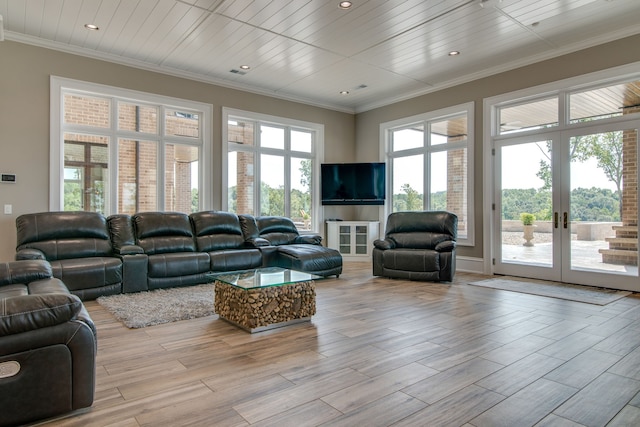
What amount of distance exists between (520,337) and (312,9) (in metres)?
3.77

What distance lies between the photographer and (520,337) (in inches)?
121

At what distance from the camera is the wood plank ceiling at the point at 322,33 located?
4.14m

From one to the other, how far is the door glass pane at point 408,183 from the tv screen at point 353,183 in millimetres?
300

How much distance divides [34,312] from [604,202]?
5.89m

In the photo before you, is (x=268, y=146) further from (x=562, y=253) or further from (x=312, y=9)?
(x=562, y=253)

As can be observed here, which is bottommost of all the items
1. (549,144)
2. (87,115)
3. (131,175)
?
(131,175)

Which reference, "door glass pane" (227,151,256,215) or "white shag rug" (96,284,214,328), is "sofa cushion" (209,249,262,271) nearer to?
"white shag rug" (96,284,214,328)

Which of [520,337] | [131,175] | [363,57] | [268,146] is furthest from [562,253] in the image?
[131,175]

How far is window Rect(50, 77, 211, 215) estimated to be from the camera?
5.30 m

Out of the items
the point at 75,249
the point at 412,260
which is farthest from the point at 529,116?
the point at 75,249

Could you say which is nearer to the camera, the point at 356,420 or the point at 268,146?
the point at 356,420

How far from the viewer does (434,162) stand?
7.02 m

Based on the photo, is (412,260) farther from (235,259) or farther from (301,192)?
(301,192)

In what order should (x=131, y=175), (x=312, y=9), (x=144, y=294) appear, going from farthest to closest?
(x=131, y=175)
(x=144, y=294)
(x=312, y=9)
